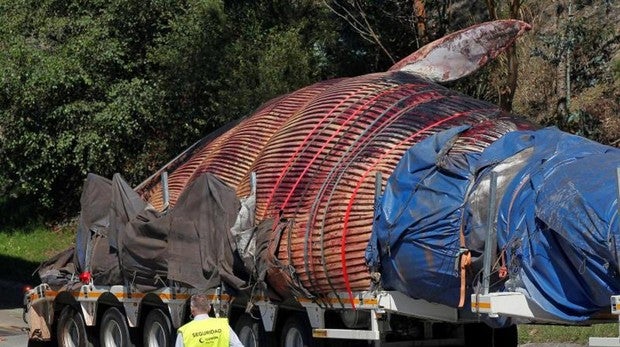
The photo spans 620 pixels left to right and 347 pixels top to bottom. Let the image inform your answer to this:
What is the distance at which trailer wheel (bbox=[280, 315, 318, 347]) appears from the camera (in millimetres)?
11945

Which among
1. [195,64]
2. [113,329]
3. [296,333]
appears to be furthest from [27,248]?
[296,333]

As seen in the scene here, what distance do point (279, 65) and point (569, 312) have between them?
1337 cm

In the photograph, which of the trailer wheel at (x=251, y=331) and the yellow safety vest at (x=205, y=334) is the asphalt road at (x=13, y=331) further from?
the yellow safety vest at (x=205, y=334)

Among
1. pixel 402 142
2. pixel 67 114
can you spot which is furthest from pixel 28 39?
pixel 402 142

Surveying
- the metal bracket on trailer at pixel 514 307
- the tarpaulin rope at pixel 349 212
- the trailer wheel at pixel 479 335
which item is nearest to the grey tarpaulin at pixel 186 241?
the tarpaulin rope at pixel 349 212

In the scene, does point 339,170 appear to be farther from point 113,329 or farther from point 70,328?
point 70,328

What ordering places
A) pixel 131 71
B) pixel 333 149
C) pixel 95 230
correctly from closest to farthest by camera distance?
1. pixel 333 149
2. pixel 95 230
3. pixel 131 71

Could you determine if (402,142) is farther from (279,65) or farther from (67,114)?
(67,114)

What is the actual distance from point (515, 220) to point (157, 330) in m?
6.32

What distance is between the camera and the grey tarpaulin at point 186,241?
A: 1255cm

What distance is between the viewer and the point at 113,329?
1530 cm

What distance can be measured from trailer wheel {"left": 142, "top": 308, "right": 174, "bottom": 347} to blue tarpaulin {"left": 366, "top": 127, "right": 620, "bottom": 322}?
4.12m

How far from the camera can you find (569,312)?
350 inches

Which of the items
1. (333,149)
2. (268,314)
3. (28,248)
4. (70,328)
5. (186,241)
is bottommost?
(28,248)
